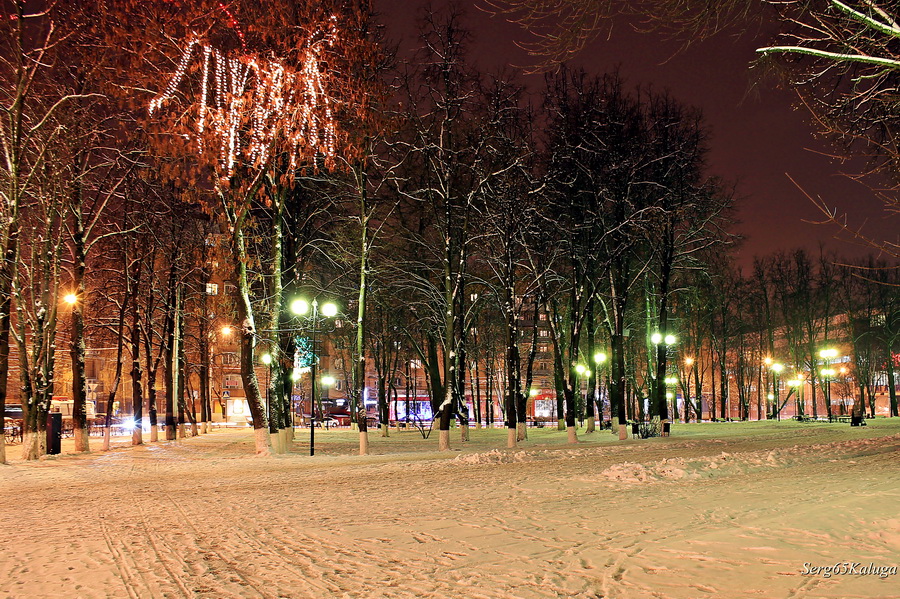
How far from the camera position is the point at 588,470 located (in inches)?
602

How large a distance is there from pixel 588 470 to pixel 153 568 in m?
10.1

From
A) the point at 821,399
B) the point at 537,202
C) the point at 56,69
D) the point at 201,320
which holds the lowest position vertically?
the point at 821,399

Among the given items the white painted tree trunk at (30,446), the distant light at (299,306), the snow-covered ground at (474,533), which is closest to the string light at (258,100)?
the distant light at (299,306)

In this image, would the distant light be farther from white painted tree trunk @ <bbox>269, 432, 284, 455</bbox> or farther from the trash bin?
the trash bin

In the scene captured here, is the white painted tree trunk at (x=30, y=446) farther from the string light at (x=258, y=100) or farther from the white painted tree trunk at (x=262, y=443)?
the string light at (x=258, y=100)

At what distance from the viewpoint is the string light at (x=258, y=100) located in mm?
18031

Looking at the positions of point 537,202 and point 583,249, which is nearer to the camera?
point 537,202

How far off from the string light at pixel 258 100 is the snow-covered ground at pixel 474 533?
8.46 meters

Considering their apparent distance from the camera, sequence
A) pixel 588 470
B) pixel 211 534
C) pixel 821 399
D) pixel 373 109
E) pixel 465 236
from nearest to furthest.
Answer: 1. pixel 211 534
2. pixel 588 470
3. pixel 373 109
4. pixel 465 236
5. pixel 821 399

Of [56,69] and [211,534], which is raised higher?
[56,69]

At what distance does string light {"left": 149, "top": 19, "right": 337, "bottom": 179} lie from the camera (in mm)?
18031

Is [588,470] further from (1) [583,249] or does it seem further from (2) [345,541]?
(1) [583,249]

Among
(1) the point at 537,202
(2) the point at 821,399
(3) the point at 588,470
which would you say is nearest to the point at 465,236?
(1) the point at 537,202

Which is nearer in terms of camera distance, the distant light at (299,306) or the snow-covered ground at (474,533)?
the snow-covered ground at (474,533)
